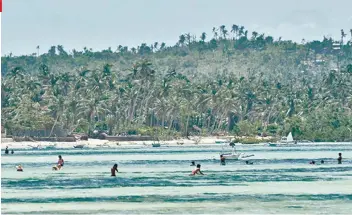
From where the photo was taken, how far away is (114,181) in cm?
6862

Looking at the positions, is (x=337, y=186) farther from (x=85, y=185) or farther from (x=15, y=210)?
(x=15, y=210)

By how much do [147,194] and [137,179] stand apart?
54.1 ft

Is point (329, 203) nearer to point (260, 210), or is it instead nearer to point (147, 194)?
point (260, 210)

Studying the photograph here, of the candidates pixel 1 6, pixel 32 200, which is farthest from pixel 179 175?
pixel 1 6

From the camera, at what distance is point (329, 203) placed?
46.7m

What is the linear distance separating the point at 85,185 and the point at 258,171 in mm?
21941

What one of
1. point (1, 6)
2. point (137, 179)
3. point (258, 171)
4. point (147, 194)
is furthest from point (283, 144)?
point (1, 6)

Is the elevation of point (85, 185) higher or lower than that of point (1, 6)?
lower

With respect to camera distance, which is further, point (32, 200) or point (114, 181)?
point (114, 181)

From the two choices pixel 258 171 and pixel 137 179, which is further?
pixel 258 171

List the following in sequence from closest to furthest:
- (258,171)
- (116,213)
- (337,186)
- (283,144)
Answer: (116,213) < (337,186) < (258,171) < (283,144)

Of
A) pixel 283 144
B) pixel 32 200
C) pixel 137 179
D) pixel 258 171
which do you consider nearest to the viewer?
pixel 32 200

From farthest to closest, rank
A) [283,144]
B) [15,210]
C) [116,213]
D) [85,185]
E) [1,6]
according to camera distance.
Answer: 1. [283,144]
2. [85,185]
3. [15,210]
4. [116,213]
5. [1,6]

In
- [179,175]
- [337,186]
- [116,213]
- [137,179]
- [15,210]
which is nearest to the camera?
[116,213]
